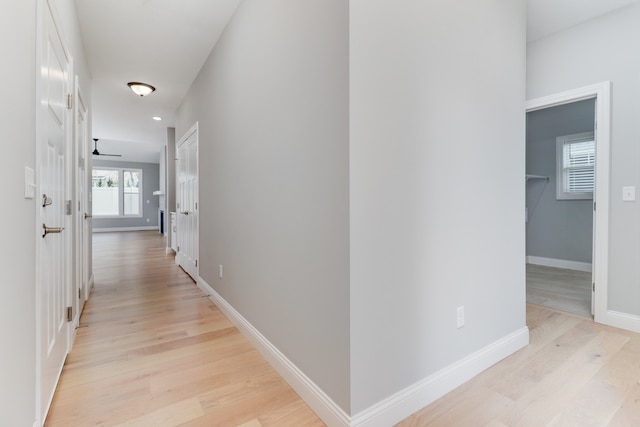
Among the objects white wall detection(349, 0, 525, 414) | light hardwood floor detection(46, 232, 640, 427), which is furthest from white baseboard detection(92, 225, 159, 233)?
white wall detection(349, 0, 525, 414)

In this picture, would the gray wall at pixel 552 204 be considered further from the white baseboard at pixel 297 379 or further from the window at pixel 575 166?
the white baseboard at pixel 297 379

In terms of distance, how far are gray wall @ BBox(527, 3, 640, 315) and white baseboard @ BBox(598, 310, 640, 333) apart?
38mm

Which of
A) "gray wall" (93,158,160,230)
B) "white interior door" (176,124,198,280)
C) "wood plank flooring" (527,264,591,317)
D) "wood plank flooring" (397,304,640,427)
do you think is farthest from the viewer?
"gray wall" (93,158,160,230)

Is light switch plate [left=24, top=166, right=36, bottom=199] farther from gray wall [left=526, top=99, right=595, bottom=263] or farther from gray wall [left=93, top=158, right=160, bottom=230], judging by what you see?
gray wall [left=93, top=158, right=160, bottom=230]

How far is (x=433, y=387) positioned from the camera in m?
1.55

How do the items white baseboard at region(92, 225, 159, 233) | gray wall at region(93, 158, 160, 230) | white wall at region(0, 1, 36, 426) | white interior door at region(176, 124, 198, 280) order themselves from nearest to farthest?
1. white wall at region(0, 1, 36, 426)
2. white interior door at region(176, 124, 198, 280)
3. white baseboard at region(92, 225, 159, 233)
4. gray wall at region(93, 158, 160, 230)

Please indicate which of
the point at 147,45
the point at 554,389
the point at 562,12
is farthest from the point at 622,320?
the point at 147,45

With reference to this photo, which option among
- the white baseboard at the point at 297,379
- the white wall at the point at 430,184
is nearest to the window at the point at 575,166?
the white wall at the point at 430,184

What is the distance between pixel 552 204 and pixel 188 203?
585 cm

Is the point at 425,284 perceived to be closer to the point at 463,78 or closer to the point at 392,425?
the point at 392,425

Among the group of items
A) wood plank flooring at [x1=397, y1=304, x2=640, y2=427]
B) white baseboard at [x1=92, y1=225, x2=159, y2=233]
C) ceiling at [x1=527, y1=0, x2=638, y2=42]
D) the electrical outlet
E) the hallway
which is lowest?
the hallway

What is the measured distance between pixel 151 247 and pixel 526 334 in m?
7.08

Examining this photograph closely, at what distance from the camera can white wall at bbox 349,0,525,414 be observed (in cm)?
129

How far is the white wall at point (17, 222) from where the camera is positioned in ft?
3.06
